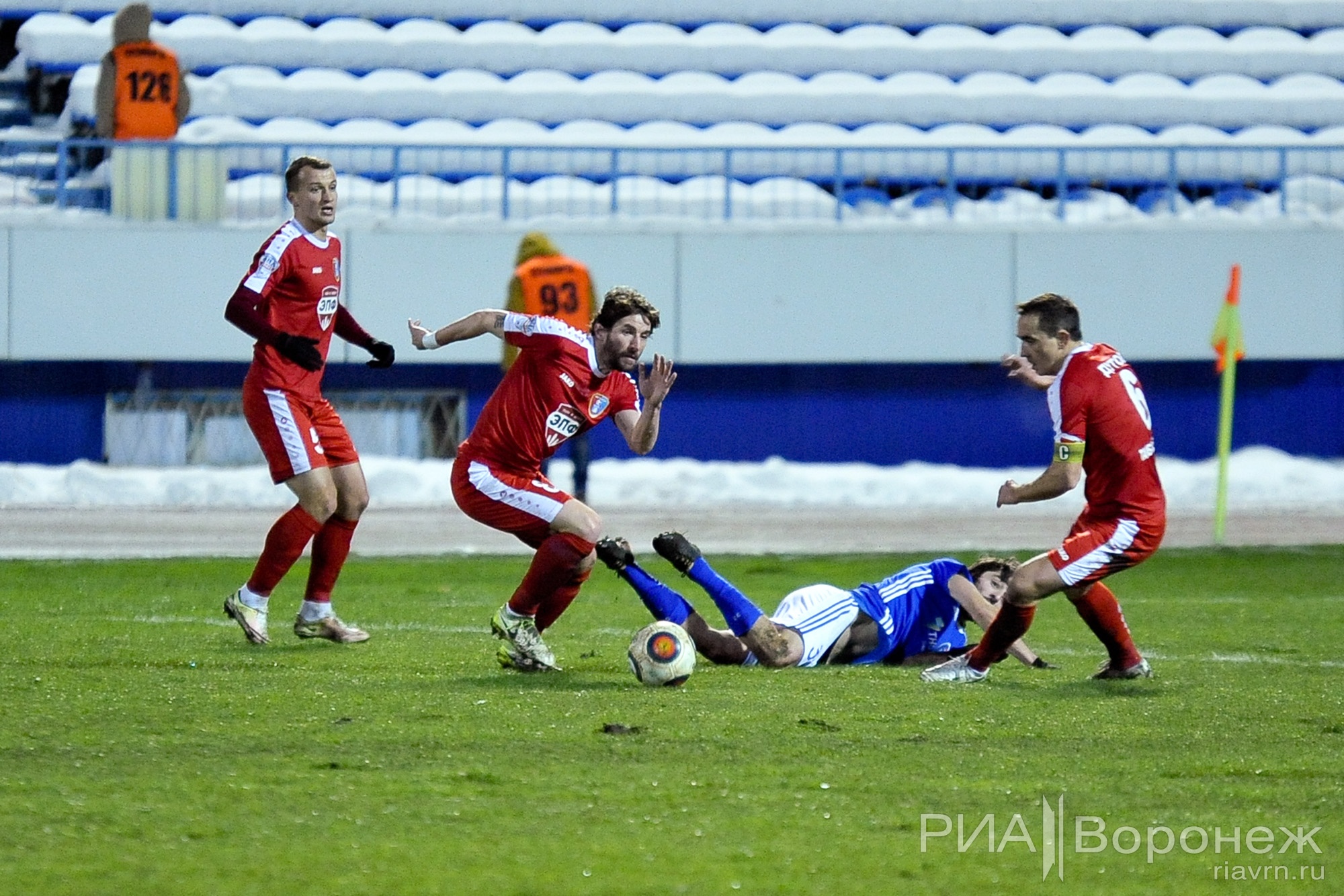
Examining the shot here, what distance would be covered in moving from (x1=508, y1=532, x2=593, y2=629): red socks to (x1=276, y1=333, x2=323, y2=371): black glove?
1376 millimetres

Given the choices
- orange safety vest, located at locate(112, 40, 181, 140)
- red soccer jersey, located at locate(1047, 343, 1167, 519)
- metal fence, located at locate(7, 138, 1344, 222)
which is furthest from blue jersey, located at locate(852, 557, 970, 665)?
orange safety vest, located at locate(112, 40, 181, 140)

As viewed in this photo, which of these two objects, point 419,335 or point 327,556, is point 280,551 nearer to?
point 327,556

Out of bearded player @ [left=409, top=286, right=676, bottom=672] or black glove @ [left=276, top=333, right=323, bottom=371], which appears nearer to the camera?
bearded player @ [left=409, top=286, right=676, bottom=672]

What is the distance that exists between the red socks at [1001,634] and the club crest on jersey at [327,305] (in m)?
3.05

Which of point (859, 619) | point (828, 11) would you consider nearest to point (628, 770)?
point (859, 619)

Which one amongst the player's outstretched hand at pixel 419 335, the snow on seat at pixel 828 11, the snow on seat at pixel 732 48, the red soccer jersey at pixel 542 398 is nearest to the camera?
the red soccer jersey at pixel 542 398

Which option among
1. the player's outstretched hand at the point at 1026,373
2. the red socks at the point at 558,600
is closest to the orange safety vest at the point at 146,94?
the red socks at the point at 558,600

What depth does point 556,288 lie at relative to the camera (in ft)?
43.1

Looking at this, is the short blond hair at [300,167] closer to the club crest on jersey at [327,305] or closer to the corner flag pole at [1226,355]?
the club crest on jersey at [327,305]

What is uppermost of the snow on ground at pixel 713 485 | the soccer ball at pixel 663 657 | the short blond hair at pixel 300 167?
the short blond hair at pixel 300 167

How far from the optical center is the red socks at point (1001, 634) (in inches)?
246

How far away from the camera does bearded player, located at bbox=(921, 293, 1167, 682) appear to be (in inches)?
243

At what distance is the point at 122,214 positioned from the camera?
1684cm

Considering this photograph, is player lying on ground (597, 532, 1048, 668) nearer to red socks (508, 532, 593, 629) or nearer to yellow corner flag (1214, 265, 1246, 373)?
red socks (508, 532, 593, 629)
